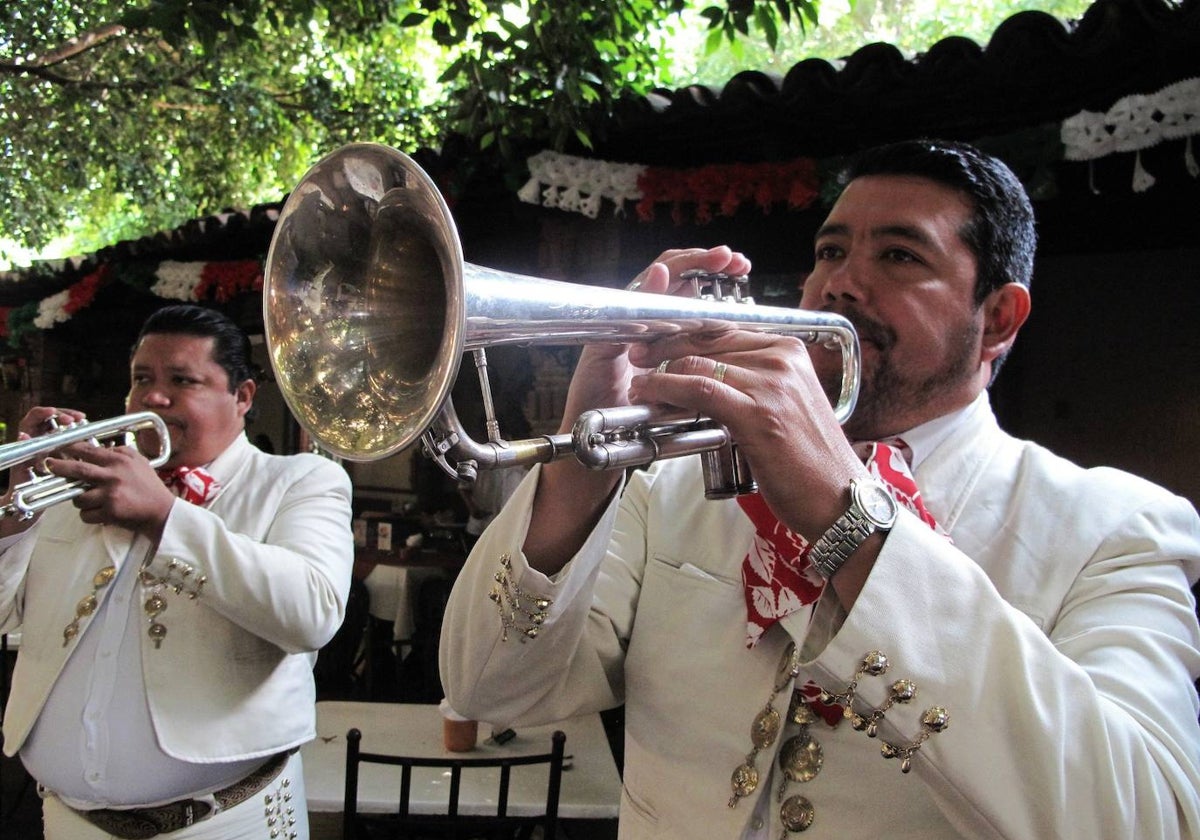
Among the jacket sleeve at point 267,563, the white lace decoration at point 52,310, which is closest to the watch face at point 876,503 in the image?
the jacket sleeve at point 267,563

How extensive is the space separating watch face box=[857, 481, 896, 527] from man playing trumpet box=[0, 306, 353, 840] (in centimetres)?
187

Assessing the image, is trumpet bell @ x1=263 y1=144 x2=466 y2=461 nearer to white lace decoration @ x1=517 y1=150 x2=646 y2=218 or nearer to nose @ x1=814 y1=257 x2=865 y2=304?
nose @ x1=814 y1=257 x2=865 y2=304

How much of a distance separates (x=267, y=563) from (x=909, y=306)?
1.91 m

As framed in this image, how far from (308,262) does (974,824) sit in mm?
1335

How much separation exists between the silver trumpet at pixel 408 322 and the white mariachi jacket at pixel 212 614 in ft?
4.32

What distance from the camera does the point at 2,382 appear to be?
1289 centimetres

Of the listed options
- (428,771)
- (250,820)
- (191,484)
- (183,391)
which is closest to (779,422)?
(250,820)

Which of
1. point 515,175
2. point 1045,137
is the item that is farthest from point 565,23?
point 1045,137

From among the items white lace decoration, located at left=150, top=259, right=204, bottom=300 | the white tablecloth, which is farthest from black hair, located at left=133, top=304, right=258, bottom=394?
white lace decoration, located at left=150, top=259, right=204, bottom=300

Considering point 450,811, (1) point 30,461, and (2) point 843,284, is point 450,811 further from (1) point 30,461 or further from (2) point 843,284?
(2) point 843,284

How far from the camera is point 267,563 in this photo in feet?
8.62

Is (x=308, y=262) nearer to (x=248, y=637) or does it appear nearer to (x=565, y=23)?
(x=248, y=637)

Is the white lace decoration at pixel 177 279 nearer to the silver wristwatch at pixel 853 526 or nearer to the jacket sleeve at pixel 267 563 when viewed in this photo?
the jacket sleeve at pixel 267 563

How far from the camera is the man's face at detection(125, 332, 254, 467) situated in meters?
3.03
